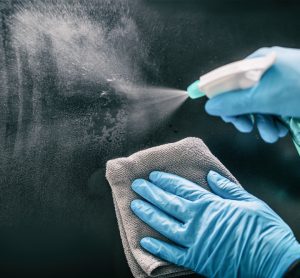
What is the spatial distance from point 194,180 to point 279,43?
58 centimetres

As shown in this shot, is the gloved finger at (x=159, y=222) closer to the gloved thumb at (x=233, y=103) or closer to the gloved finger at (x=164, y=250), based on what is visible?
the gloved finger at (x=164, y=250)

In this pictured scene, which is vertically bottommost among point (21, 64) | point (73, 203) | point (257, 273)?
point (257, 273)

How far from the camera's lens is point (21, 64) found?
3.62 feet

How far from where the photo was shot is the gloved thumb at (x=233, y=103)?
93 centimetres

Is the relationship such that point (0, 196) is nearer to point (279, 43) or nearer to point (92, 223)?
point (92, 223)

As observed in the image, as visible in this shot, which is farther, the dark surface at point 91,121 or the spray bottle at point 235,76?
the dark surface at point 91,121

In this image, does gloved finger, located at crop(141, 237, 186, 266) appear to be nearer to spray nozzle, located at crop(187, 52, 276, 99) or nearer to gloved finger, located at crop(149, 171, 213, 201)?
gloved finger, located at crop(149, 171, 213, 201)

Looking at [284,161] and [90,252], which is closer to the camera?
[90,252]

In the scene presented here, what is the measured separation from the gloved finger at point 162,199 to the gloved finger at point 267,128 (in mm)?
297

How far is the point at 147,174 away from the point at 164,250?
0.22 meters

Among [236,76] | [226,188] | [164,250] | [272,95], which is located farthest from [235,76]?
[164,250]

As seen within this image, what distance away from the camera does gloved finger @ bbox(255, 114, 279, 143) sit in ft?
3.40

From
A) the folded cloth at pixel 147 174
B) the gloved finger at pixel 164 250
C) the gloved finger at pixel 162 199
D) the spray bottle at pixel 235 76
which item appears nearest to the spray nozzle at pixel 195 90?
the spray bottle at pixel 235 76

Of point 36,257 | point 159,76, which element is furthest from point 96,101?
point 36,257
